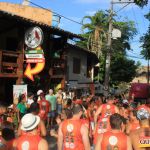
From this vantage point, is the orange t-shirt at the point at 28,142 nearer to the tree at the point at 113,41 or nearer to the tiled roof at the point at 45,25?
the tiled roof at the point at 45,25

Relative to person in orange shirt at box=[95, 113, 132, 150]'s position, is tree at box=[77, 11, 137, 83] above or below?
above

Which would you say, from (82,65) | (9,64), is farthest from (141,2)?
(82,65)

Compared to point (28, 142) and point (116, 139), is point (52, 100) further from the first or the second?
point (28, 142)

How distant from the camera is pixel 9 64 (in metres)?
21.3

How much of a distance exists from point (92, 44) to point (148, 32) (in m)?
16.0

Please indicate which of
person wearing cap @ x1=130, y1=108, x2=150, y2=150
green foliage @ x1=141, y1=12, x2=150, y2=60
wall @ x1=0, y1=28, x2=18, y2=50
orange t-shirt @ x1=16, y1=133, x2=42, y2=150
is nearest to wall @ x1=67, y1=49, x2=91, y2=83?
green foliage @ x1=141, y1=12, x2=150, y2=60

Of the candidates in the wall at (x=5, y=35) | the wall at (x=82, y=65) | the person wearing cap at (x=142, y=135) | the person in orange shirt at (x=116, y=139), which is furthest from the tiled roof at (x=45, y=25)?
the person in orange shirt at (x=116, y=139)

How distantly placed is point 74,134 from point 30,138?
1.73 meters

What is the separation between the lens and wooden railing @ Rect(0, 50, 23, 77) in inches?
825

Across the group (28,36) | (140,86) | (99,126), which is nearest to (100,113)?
(99,126)

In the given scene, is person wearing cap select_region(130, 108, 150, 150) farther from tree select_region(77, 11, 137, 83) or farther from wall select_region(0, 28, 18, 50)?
tree select_region(77, 11, 137, 83)

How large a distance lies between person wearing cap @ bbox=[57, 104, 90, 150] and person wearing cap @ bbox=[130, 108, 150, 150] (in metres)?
1.00

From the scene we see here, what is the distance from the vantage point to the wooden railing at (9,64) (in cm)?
2095

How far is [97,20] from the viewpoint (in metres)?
64.2
